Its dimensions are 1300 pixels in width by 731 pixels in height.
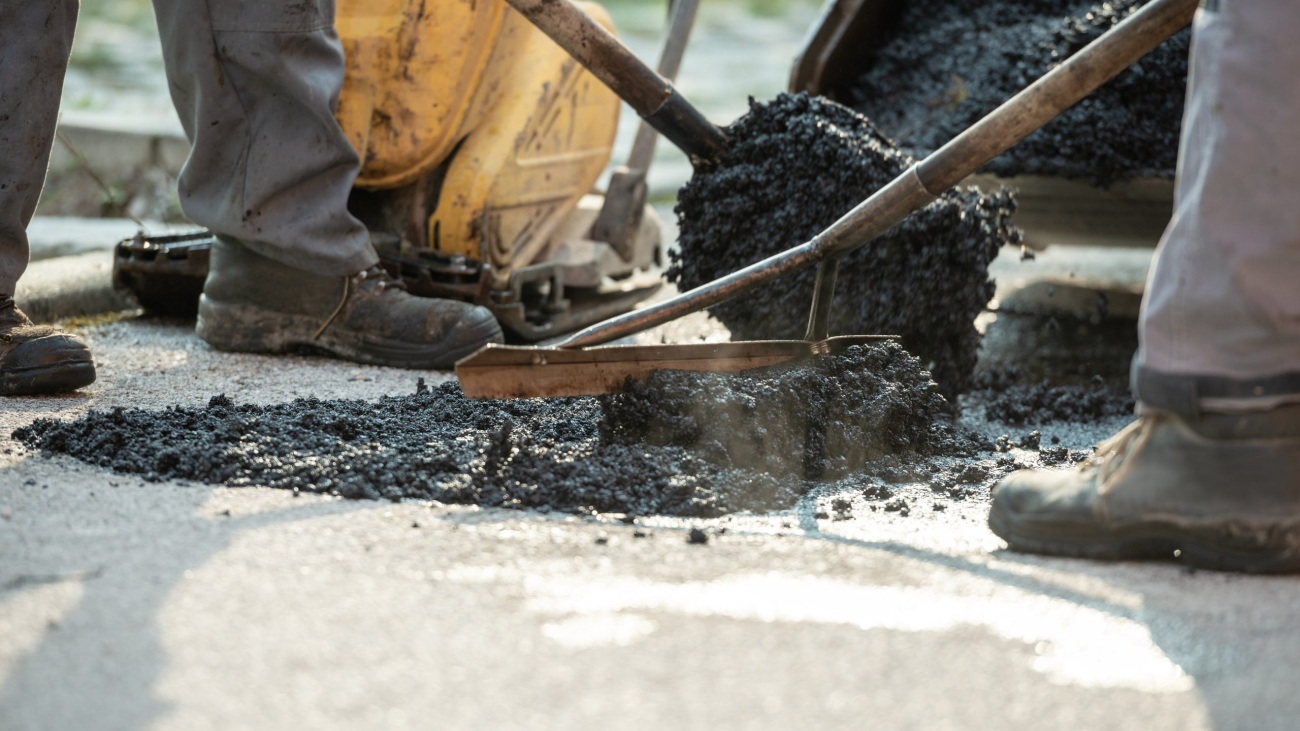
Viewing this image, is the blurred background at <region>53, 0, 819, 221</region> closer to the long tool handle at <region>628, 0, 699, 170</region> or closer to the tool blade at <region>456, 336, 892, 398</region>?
the long tool handle at <region>628, 0, 699, 170</region>

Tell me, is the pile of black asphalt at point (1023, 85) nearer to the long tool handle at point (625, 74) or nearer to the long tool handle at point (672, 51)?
the long tool handle at point (672, 51)

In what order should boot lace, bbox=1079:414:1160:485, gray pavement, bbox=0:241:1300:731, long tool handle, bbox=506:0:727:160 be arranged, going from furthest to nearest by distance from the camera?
long tool handle, bbox=506:0:727:160, boot lace, bbox=1079:414:1160:485, gray pavement, bbox=0:241:1300:731

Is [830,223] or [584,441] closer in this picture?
[584,441]

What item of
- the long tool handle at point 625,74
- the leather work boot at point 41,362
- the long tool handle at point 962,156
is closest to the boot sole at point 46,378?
the leather work boot at point 41,362

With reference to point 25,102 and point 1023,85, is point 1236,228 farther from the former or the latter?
point 25,102

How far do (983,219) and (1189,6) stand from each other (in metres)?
0.72

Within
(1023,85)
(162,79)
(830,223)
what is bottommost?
(830,223)

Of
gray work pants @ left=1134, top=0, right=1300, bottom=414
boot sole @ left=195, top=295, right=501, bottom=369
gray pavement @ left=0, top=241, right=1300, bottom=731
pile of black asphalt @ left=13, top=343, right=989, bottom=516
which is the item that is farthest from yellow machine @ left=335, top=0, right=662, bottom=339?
gray work pants @ left=1134, top=0, right=1300, bottom=414

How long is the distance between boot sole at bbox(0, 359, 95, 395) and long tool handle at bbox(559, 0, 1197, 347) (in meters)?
0.95

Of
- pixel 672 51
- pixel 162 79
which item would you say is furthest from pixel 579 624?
pixel 162 79

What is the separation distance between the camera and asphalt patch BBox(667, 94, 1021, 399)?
2291mm

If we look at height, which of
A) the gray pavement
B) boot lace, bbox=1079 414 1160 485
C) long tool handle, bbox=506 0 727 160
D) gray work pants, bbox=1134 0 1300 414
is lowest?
the gray pavement

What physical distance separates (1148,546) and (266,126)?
5.93ft

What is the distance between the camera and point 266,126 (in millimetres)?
2328
